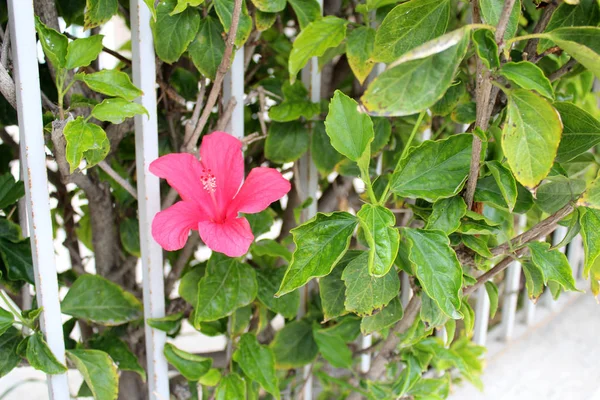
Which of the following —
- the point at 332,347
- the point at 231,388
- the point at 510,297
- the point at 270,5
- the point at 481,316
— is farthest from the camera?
the point at 510,297

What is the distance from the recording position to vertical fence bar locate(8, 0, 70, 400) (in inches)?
23.3

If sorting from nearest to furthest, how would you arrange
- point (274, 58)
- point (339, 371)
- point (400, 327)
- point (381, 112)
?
point (381, 112)
point (400, 327)
point (274, 58)
point (339, 371)

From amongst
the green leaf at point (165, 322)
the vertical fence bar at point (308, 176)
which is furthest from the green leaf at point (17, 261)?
the vertical fence bar at point (308, 176)

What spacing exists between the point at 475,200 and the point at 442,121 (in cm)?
35

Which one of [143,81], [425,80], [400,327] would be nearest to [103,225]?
[143,81]

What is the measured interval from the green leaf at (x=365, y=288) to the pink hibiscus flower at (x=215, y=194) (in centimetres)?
11

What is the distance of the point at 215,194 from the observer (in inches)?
26.8

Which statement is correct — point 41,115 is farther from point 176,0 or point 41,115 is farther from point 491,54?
point 491,54

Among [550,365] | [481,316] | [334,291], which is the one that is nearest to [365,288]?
[334,291]

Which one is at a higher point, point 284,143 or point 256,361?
point 284,143

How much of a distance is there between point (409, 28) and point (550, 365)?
1065mm

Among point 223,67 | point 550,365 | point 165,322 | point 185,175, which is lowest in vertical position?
point 550,365

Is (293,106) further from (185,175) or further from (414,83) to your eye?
(414,83)

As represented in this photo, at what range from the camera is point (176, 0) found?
0.66m
